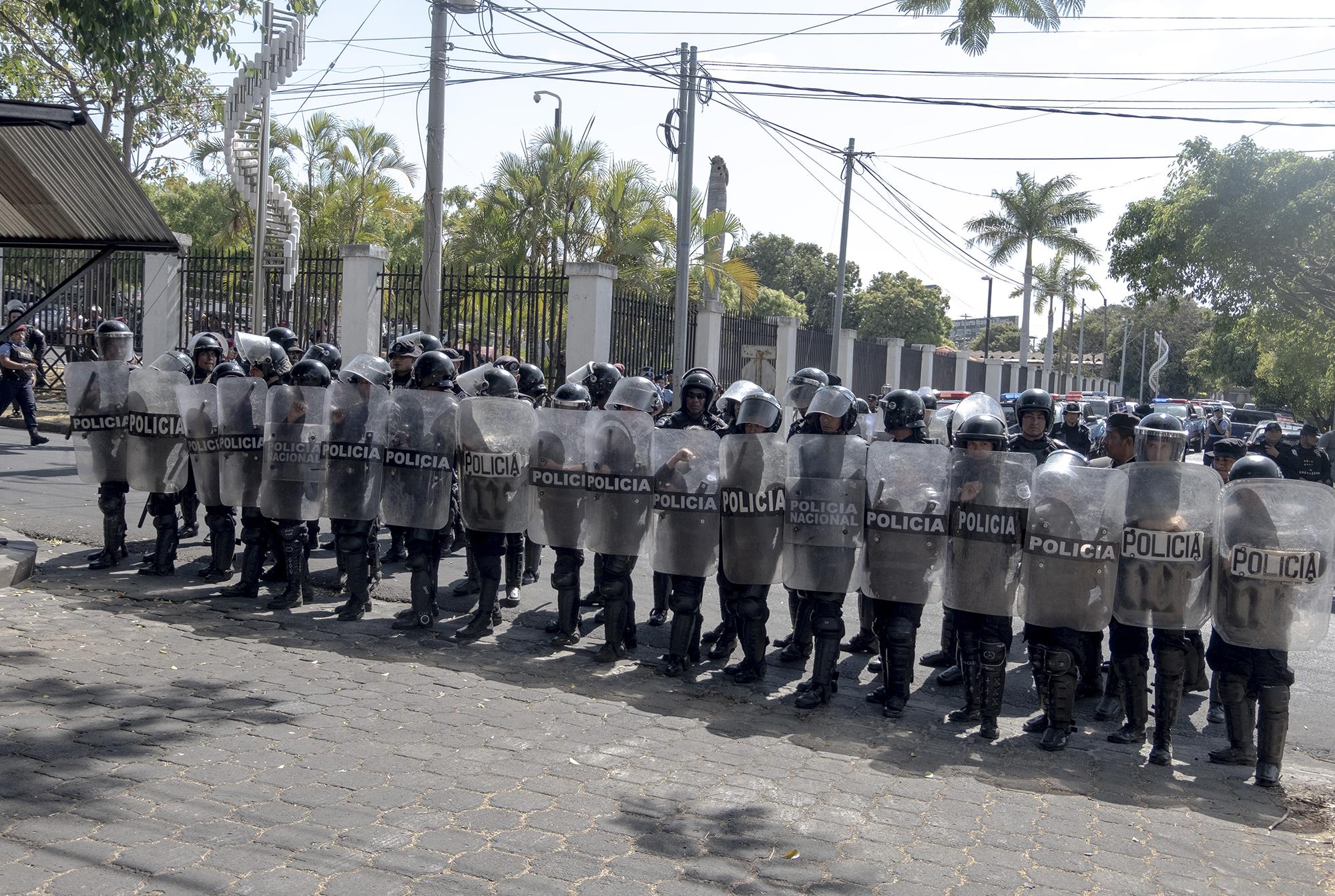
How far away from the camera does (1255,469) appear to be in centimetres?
594

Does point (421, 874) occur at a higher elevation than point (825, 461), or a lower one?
lower

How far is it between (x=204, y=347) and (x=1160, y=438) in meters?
6.86

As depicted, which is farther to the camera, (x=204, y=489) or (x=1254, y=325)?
(x=1254, y=325)

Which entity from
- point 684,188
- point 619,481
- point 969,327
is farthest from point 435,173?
point 969,327

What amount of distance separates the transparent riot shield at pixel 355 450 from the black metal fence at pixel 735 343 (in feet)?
48.2

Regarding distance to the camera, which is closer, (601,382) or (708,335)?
→ (601,382)

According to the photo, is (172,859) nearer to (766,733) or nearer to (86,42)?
(766,733)

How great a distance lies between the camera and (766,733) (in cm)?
602

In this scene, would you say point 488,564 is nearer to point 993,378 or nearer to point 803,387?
point 803,387

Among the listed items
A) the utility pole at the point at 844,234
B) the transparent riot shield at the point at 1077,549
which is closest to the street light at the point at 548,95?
the utility pole at the point at 844,234

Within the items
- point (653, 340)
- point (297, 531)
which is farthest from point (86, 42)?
point (653, 340)

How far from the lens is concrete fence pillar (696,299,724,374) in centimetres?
2194

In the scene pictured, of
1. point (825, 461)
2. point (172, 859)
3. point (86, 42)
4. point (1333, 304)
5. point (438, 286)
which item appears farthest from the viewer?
point (1333, 304)

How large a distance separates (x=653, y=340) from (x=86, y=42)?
497 inches
